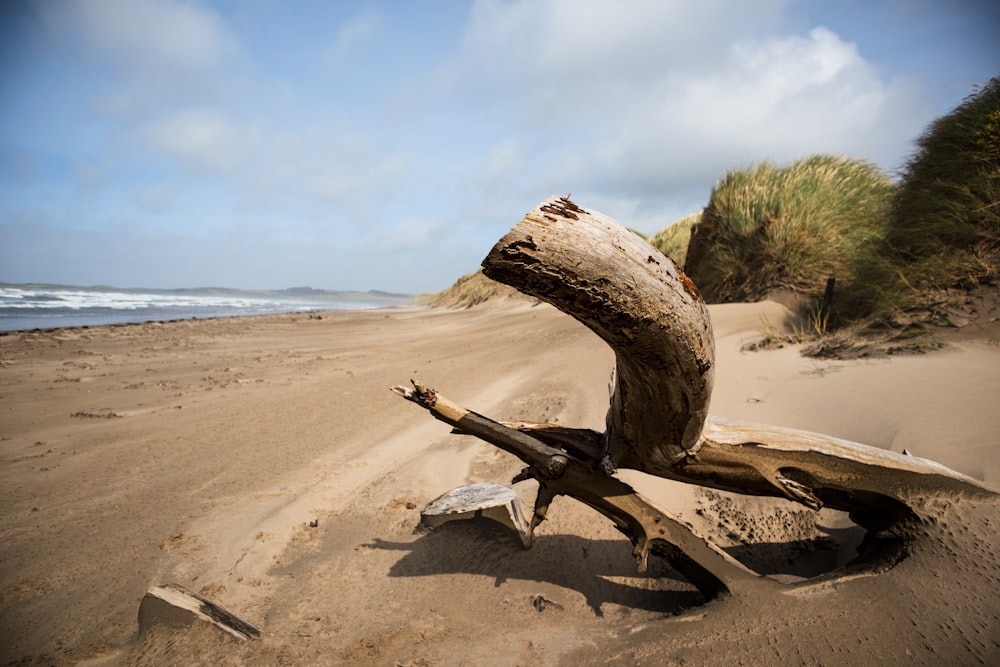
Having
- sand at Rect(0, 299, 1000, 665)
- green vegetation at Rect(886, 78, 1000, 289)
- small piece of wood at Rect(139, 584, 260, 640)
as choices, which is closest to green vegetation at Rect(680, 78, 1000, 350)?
green vegetation at Rect(886, 78, 1000, 289)

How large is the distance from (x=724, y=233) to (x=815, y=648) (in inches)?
385

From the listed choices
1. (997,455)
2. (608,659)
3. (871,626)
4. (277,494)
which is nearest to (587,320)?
(608,659)

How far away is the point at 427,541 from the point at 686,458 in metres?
1.85

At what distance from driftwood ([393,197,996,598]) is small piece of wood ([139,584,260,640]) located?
139 centimetres

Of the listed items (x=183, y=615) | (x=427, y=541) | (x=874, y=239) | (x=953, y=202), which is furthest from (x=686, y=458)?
(x=874, y=239)

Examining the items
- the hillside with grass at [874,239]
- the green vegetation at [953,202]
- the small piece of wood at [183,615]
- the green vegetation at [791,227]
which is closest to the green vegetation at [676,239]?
the green vegetation at [791,227]

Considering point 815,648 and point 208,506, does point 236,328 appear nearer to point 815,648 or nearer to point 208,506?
point 208,506

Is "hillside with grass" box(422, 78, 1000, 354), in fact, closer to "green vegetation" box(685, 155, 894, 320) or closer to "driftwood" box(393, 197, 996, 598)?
"green vegetation" box(685, 155, 894, 320)

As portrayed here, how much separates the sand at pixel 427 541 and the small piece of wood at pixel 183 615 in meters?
0.05

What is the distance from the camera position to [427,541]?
10.4 feet

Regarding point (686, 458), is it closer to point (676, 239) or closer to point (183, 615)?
point (183, 615)

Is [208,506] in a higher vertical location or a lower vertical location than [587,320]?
lower

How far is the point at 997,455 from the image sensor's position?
8.38 feet

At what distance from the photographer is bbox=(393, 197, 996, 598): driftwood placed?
178 cm
